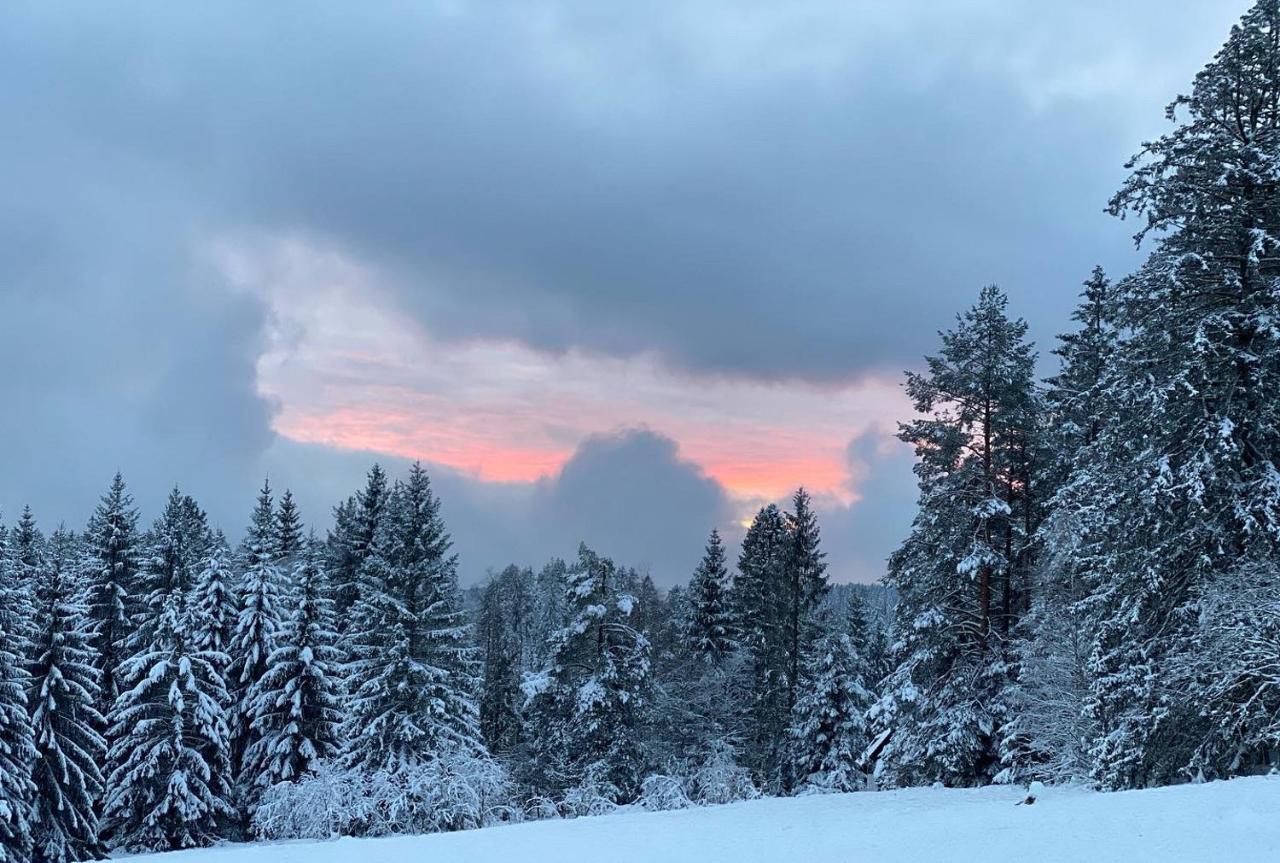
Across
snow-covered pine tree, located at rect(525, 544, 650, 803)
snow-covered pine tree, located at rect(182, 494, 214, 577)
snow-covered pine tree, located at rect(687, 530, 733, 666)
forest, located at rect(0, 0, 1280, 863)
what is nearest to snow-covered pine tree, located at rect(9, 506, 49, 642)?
forest, located at rect(0, 0, 1280, 863)

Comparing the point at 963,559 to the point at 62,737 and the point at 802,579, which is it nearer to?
Answer: the point at 802,579

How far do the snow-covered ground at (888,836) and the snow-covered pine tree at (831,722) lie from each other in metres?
21.9

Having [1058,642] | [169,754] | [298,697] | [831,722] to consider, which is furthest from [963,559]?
[169,754]

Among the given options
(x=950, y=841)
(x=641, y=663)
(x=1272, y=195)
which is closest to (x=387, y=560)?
(x=641, y=663)

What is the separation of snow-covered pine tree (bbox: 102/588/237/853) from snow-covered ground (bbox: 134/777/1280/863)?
57.4 ft

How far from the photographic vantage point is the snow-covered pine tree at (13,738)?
24609 millimetres

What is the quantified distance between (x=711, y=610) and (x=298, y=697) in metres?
20.0

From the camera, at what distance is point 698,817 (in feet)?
49.7

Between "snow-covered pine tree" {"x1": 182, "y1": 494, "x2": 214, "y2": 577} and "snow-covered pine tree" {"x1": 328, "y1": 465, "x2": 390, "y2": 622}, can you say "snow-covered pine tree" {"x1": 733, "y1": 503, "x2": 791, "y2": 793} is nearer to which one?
"snow-covered pine tree" {"x1": 328, "y1": 465, "x2": 390, "y2": 622}

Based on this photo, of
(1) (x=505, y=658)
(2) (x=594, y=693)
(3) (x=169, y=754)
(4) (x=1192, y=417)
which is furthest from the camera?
(1) (x=505, y=658)

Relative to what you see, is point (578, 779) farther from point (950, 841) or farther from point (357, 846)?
→ point (950, 841)

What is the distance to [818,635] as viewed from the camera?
41.8 meters

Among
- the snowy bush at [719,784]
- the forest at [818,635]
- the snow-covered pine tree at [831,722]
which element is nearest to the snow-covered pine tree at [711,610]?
the forest at [818,635]

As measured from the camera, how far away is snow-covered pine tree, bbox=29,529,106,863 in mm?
26781
